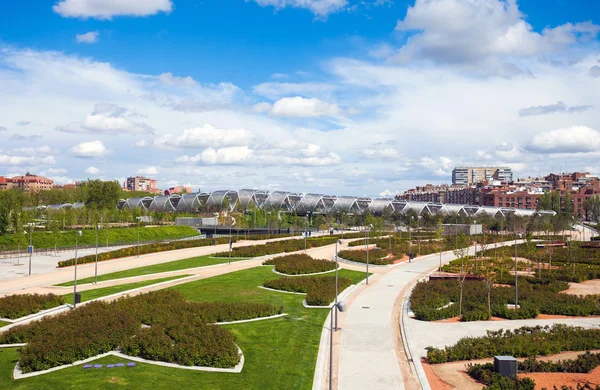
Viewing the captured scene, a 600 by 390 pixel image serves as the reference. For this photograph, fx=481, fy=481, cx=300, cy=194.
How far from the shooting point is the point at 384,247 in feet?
211

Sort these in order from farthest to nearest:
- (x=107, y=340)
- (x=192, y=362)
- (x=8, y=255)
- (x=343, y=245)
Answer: (x=343, y=245)
(x=8, y=255)
(x=107, y=340)
(x=192, y=362)

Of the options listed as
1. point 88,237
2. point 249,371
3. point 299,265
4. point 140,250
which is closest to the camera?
point 249,371

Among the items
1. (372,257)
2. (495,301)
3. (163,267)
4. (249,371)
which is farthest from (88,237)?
(249,371)

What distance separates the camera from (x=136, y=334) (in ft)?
70.3

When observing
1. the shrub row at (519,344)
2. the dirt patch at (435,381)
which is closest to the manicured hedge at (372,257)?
the shrub row at (519,344)

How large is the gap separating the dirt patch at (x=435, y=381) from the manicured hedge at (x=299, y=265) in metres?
24.8

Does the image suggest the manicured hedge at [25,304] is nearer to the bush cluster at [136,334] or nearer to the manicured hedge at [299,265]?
the bush cluster at [136,334]

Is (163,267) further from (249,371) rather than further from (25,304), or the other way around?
(249,371)

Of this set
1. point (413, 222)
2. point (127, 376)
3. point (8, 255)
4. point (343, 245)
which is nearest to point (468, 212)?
point (413, 222)

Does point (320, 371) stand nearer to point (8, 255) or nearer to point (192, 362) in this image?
point (192, 362)

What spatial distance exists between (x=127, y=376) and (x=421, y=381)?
35.1ft

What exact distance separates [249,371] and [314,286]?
16.4 meters

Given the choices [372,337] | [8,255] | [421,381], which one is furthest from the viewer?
[8,255]

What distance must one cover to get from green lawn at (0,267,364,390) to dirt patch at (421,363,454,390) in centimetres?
434
